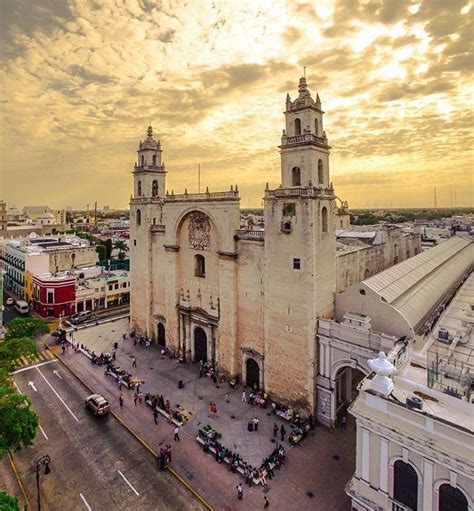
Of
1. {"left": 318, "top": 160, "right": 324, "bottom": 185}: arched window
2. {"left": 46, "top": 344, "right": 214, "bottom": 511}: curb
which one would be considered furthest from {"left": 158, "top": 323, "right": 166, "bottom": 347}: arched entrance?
{"left": 318, "top": 160, "right": 324, "bottom": 185}: arched window

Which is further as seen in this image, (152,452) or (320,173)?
(320,173)

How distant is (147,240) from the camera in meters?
40.3

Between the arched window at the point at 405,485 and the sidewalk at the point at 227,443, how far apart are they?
5.68m

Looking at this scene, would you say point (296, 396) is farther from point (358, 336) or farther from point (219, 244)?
point (219, 244)

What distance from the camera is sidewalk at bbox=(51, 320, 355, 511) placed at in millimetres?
19656

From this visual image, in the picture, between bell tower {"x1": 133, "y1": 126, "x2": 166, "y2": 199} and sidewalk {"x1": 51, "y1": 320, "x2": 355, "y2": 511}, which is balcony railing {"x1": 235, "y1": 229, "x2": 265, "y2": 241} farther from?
bell tower {"x1": 133, "y1": 126, "x2": 166, "y2": 199}

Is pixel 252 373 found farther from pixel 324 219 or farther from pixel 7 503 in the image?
pixel 7 503

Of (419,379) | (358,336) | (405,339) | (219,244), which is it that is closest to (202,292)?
(219,244)

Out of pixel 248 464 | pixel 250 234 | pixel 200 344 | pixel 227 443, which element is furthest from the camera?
pixel 200 344

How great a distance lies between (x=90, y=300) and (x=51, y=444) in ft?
99.8

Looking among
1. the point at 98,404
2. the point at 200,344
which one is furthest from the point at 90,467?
the point at 200,344

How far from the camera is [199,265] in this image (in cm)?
3509

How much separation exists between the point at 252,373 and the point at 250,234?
11.9 metres

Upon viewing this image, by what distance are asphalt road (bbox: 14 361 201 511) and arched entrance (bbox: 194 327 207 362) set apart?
35.6ft
